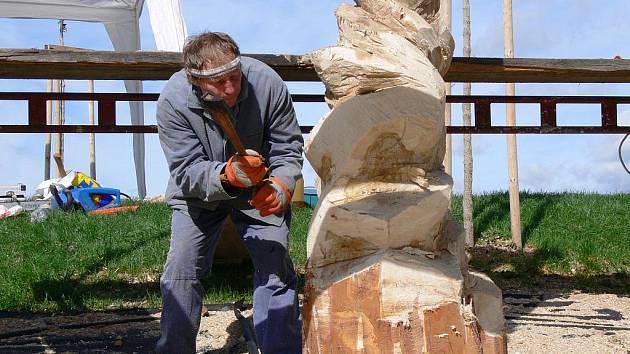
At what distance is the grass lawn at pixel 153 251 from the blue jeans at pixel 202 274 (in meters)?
2.28

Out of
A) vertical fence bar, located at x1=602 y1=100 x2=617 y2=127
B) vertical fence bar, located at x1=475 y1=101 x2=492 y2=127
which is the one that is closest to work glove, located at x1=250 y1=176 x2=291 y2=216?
vertical fence bar, located at x1=475 y1=101 x2=492 y2=127

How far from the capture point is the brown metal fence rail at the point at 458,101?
4516mm

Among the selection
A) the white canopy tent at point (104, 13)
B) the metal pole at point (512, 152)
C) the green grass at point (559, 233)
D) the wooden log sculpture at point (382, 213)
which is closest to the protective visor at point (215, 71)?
the wooden log sculpture at point (382, 213)

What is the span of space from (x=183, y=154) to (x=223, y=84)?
35 centimetres

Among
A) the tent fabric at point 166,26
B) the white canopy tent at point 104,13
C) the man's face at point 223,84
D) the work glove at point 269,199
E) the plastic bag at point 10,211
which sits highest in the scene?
the white canopy tent at point 104,13

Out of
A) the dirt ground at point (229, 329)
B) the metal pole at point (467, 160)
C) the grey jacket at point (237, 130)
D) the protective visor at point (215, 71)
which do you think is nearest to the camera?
the protective visor at point (215, 71)

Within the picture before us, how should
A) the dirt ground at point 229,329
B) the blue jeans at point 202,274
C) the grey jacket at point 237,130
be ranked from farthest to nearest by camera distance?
the dirt ground at point 229,329 < the blue jeans at point 202,274 < the grey jacket at point 237,130

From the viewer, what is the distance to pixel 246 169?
2357 millimetres

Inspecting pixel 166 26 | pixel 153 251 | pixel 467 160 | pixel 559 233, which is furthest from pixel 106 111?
pixel 559 233

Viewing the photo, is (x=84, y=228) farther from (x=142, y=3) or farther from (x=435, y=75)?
(x=435, y=75)

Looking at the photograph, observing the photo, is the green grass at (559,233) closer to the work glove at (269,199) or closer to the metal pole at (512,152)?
the metal pole at (512,152)

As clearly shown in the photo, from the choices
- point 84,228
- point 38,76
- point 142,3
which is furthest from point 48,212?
point 38,76

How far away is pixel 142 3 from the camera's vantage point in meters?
7.84

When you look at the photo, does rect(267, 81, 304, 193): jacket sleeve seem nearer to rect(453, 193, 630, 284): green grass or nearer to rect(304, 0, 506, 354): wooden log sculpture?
rect(304, 0, 506, 354): wooden log sculpture
